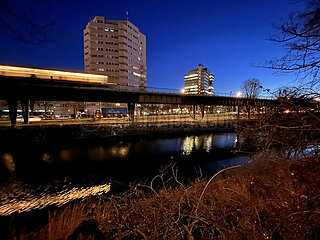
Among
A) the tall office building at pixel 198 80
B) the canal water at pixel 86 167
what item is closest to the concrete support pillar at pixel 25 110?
the canal water at pixel 86 167

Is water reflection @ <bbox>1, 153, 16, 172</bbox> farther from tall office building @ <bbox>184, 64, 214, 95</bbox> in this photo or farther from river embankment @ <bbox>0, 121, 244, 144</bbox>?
tall office building @ <bbox>184, 64, 214, 95</bbox>

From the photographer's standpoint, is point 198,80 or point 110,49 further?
point 198,80

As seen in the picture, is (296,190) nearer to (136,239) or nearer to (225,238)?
(225,238)

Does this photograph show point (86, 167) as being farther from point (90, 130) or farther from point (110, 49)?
point (110, 49)

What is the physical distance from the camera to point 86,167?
15008 millimetres

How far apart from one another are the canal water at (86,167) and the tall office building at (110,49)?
61994mm

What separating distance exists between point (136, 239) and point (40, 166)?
17107 mm

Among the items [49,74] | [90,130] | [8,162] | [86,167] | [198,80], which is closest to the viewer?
[86,167]

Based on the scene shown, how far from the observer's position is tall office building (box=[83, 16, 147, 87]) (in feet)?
241

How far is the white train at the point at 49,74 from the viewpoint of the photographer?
23664 millimetres

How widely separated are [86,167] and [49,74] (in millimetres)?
24904

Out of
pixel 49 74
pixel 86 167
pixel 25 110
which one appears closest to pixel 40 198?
pixel 86 167

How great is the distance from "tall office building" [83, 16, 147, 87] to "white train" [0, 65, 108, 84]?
45.3m

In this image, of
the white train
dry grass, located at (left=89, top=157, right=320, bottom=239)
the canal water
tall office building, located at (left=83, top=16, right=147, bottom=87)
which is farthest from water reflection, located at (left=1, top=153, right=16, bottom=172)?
tall office building, located at (left=83, top=16, right=147, bottom=87)
